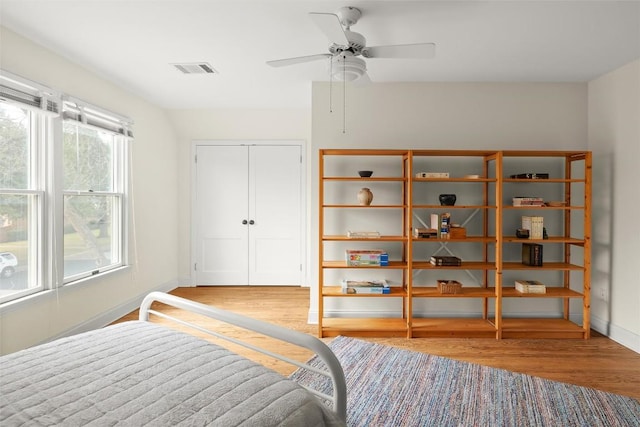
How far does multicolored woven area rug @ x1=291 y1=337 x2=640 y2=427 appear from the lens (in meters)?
2.16

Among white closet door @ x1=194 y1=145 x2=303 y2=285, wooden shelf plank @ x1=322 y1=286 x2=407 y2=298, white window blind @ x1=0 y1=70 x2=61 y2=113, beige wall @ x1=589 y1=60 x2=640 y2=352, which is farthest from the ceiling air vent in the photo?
beige wall @ x1=589 y1=60 x2=640 y2=352

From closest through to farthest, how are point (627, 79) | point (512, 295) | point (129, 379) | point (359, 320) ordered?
point (129, 379)
point (627, 79)
point (512, 295)
point (359, 320)

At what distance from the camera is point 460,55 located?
3080 mm

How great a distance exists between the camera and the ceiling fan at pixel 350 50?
2221 millimetres

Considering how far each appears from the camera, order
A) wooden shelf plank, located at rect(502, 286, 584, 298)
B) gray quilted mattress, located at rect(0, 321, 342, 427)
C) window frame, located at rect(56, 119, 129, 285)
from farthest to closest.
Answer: window frame, located at rect(56, 119, 129, 285) < wooden shelf plank, located at rect(502, 286, 584, 298) < gray quilted mattress, located at rect(0, 321, 342, 427)

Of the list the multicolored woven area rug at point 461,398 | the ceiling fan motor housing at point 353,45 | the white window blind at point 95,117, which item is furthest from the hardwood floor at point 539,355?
the ceiling fan motor housing at point 353,45

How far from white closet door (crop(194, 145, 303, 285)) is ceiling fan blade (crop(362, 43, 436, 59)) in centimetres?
299

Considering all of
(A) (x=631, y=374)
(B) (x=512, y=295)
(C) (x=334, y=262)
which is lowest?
(A) (x=631, y=374)

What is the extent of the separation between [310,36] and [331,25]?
0.74 m

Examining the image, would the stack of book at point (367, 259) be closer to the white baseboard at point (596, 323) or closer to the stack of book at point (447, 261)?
the stack of book at point (447, 261)

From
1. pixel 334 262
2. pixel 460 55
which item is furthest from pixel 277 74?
pixel 334 262

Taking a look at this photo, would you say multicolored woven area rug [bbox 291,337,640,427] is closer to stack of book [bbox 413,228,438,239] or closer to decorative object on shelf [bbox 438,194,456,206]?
stack of book [bbox 413,228,438,239]

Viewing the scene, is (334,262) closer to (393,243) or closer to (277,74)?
(393,243)

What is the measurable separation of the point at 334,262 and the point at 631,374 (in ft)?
8.10
